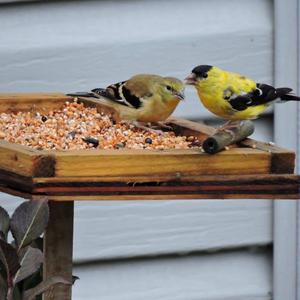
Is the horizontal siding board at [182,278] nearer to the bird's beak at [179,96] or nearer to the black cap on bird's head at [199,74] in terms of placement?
the black cap on bird's head at [199,74]

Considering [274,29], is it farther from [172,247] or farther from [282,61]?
[172,247]

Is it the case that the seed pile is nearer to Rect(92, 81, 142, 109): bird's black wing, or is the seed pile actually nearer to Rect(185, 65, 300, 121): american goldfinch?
Rect(92, 81, 142, 109): bird's black wing

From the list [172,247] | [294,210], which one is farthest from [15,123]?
[294,210]

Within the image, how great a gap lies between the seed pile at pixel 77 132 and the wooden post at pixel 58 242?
0.24 m

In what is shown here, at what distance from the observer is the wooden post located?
3002 millimetres

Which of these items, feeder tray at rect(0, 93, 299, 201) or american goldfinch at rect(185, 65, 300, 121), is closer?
feeder tray at rect(0, 93, 299, 201)

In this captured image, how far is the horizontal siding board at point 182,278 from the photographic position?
4.72 metres

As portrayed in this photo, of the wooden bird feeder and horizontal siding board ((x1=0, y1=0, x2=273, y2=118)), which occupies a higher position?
horizontal siding board ((x1=0, y1=0, x2=273, y2=118))

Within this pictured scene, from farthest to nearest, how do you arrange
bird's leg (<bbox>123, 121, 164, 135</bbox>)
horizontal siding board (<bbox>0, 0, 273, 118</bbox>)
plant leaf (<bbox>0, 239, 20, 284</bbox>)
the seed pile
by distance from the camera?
horizontal siding board (<bbox>0, 0, 273, 118</bbox>)
bird's leg (<bbox>123, 121, 164, 135</bbox>)
the seed pile
plant leaf (<bbox>0, 239, 20, 284</bbox>)

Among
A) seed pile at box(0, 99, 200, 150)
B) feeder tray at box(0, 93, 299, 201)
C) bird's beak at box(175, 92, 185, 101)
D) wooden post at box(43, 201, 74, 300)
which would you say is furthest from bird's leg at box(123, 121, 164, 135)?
wooden post at box(43, 201, 74, 300)

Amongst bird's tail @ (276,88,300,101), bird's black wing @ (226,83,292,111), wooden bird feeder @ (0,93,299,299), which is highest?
bird's tail @ (276,88,300,101)

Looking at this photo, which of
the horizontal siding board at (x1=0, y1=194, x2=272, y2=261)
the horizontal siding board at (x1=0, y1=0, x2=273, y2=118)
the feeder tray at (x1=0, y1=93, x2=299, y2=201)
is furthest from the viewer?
the horizontal siding board at (x1=0, y1=194, x2=272, y2=261)

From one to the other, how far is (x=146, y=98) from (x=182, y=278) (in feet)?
4.37

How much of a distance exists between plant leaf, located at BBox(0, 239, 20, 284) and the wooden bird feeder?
262mm
